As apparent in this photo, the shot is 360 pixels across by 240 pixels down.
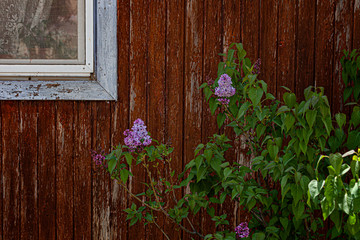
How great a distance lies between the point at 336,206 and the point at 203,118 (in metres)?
1.10

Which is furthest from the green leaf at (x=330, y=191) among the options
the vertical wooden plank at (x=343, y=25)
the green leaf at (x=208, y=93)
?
the vertical wooden plank at (x=343, y=25)

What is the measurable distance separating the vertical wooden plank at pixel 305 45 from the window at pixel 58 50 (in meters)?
1.12

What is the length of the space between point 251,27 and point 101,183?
4.32 ft

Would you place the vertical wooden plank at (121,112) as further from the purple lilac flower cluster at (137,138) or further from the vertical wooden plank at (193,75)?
the purple lilac flower cluster at (137,138)

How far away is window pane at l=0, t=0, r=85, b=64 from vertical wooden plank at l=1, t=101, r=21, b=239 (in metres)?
0.32

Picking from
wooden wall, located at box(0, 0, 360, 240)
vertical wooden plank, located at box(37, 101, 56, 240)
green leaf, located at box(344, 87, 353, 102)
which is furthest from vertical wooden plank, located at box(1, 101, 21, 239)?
green leaf, located at box(344, 87, 353, 102)

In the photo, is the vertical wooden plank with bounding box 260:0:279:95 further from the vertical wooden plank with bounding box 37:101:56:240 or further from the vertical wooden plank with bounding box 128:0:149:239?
the vertical wooden plank with bounding box 37:101:56:240

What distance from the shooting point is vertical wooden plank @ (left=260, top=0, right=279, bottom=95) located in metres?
2.20

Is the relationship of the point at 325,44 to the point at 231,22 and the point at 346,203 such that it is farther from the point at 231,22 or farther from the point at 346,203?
the point at 346,203

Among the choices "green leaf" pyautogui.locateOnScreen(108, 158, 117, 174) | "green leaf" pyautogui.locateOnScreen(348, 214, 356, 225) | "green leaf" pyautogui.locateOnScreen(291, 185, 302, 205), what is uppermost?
"green leaf" pyautogui.locateOnScreen(108, 158, 117, 174)

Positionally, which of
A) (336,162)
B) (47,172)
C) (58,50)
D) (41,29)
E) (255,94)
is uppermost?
(41,29)

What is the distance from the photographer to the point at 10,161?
2.19 m

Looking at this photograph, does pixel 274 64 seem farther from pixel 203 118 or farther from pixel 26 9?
pixel 26 9

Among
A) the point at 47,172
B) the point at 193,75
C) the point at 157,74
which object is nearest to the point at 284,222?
the point at 193,75
